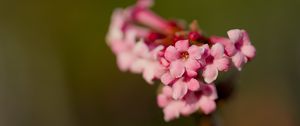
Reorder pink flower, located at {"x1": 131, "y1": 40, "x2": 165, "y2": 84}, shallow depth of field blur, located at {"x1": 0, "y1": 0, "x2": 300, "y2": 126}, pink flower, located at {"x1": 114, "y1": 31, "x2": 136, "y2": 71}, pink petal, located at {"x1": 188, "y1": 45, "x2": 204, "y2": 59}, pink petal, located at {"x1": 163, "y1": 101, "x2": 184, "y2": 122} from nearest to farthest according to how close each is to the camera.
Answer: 1. pink petal, located at {"x1": 188, "y1": 45, "x2": 204, "y2": 59}
2. pink flower, located at {"x1": 131, "y1": 40, "x2": 165, "y2": 84}
3. pink petal, located at {"x1": 163, "y1": 101, "x2": 184, "y2": 122}
4. pink flower, located at {"x1": 114, "y1": 31, "x2": 136, "y2": 71}
5. shallow depth of field blur, located at {"x1": 0, "y1": 0, "x2": 300, "y2": 126}

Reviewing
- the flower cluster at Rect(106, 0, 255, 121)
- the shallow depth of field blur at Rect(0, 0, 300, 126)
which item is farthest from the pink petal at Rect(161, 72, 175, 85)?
the shallow depth of field blur at Rect(0, 0, 300, 126)

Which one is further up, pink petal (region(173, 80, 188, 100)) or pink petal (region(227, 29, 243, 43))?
pink petal (region(227, 29, 243, 43))

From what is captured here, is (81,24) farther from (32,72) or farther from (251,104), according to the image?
(251,104)

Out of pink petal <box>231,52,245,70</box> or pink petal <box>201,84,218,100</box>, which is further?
pink petal <box>201,84,218,100</box>

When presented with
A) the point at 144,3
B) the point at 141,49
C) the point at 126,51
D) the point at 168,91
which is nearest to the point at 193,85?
the point at 168,91

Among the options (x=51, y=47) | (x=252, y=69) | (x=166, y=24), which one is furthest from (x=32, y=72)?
(x=166, y=24)

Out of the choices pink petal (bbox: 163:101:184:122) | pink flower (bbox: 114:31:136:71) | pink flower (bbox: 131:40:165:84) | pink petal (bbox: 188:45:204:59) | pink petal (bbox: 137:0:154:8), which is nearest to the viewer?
pink petal (bbox: 188:45:204:59)

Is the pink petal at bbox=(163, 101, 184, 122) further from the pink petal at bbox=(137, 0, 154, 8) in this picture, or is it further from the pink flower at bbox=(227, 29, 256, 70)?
the pink petal at bbox=(137, 0, 154, 8)

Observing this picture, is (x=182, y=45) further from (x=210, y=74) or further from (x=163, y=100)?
(x=163, y=100)
